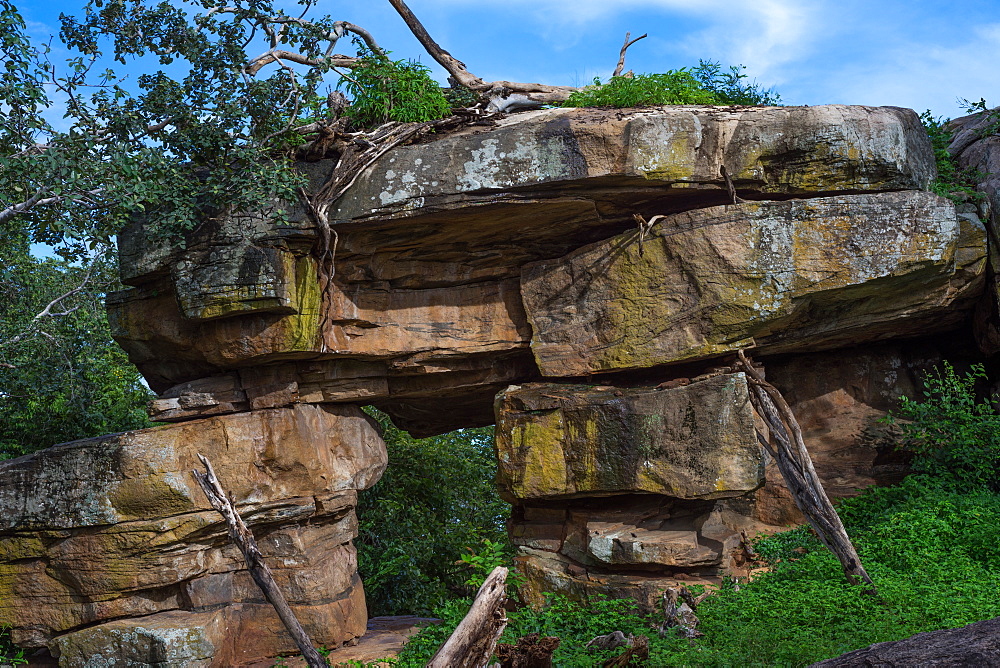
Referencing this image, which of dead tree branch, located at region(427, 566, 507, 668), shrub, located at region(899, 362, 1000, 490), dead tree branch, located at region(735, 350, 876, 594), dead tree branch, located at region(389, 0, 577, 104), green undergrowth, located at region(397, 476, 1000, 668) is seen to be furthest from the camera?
dead tree branch, located at region(389, 0, 577, 104)

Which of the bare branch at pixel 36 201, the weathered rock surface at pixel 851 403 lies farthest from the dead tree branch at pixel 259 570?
the weathered rock surface at pixel 851 403

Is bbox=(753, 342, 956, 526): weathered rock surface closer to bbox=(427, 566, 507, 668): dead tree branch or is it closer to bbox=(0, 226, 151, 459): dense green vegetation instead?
bbox=(427, 566, 507, 668): dead tree branch

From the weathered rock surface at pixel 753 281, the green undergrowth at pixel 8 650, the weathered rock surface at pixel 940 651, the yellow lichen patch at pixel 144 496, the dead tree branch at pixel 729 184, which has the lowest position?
the green undergrowth at pixel 8 650

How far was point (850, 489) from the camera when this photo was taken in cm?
962

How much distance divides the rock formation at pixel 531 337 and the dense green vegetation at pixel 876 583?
0.64 m

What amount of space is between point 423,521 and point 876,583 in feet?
31.4

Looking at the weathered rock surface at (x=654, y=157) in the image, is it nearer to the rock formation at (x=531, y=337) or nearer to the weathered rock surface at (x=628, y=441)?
the rock formation at (x=531, y=337)

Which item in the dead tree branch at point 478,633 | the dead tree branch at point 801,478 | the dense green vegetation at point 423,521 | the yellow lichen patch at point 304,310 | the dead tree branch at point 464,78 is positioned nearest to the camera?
the dead tree branch at point 478,633

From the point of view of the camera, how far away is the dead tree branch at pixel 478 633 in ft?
16.7

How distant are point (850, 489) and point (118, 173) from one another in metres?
9.33

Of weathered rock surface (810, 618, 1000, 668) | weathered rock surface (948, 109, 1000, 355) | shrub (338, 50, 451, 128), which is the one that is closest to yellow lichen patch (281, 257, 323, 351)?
shrub (338, 50, 451, 128)

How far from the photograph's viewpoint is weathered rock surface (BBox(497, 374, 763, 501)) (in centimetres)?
859

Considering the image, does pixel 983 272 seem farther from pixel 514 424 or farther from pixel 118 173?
pixel 118 173

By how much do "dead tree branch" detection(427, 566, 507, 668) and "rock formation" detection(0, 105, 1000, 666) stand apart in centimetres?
364
